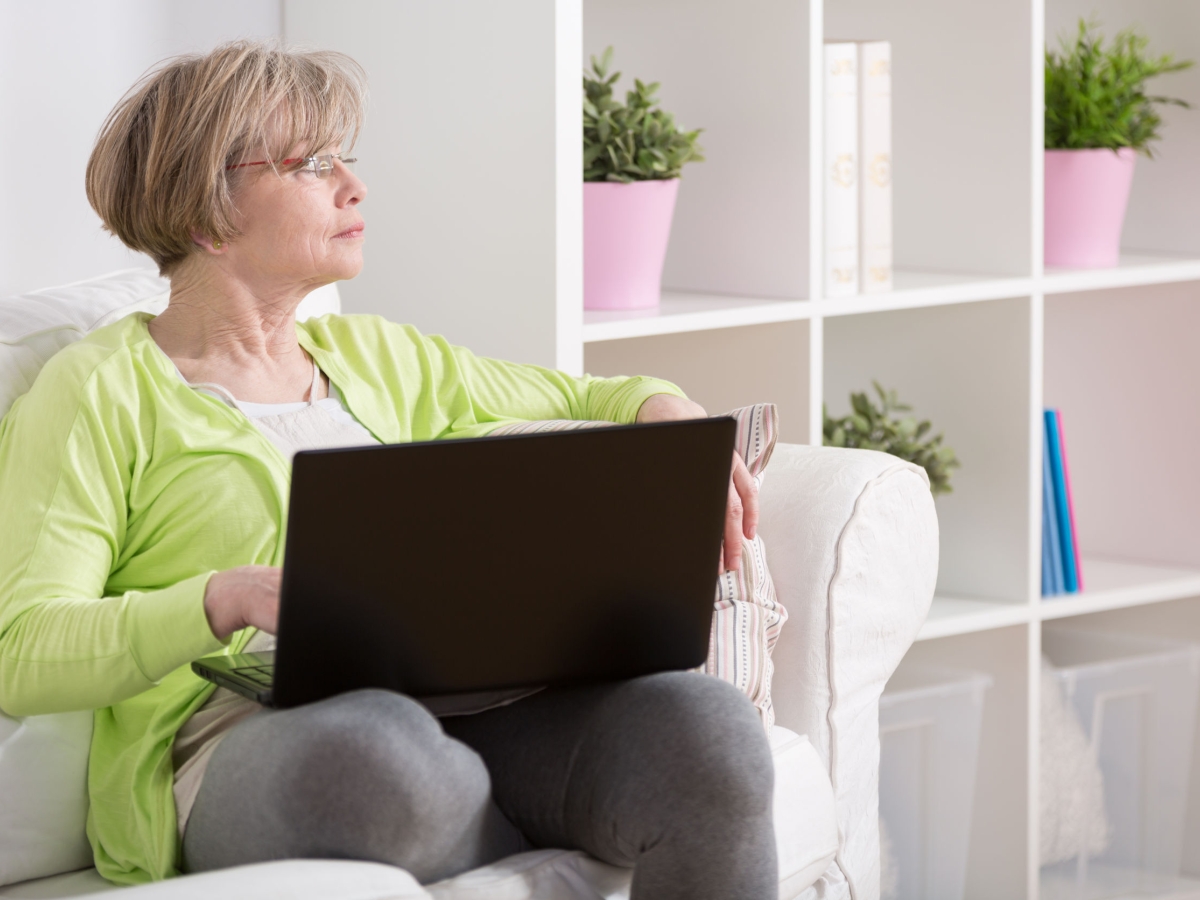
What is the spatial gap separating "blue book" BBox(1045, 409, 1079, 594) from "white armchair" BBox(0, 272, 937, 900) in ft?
2.21

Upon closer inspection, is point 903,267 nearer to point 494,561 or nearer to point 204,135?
point 204,135

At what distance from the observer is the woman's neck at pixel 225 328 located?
1.35 meters

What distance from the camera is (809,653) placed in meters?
1.48

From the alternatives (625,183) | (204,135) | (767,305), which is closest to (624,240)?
(625,183)

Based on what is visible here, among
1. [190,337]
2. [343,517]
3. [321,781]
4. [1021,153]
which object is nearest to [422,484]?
[343,517]

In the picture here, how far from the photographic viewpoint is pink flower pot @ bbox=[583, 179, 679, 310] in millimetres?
1809

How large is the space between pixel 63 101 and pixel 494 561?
1.05m

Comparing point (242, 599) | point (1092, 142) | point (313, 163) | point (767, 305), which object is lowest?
point (242, 599)

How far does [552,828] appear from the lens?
1.15 m

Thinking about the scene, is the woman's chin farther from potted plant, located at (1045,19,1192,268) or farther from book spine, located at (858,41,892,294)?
potted plant, located at (1045,19,1192,268)

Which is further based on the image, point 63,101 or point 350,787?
point 63,101

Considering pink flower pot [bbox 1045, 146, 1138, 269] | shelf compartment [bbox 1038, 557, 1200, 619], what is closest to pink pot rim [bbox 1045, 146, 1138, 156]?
pink flower pot [bbox 1045, 146, 1138, 269]

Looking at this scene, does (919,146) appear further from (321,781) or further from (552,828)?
(321,781)

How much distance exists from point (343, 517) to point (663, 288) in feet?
3.92
